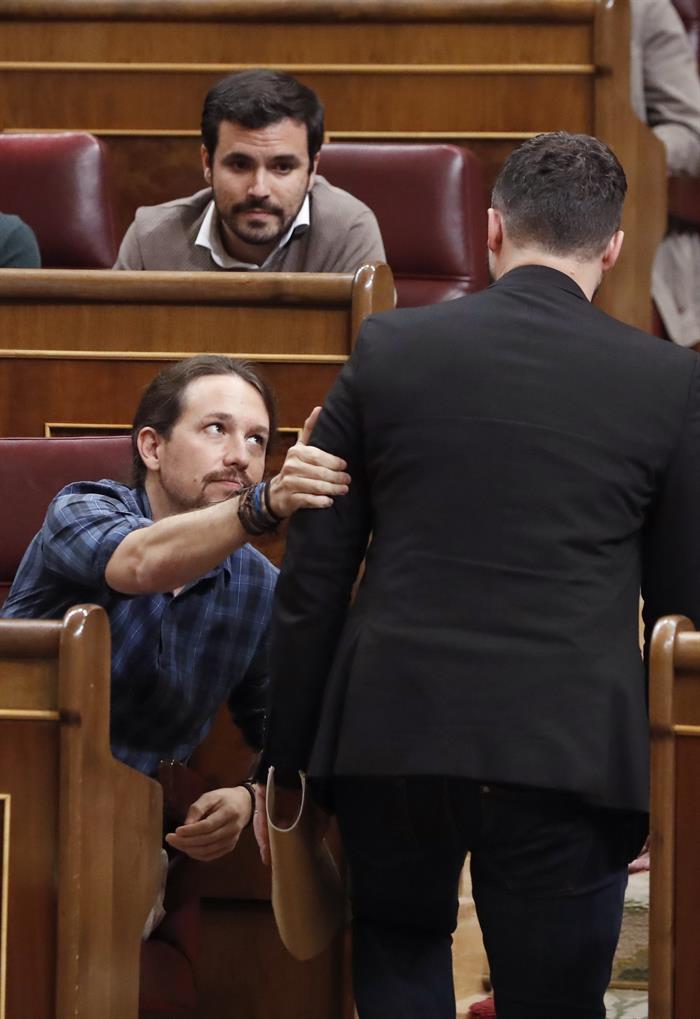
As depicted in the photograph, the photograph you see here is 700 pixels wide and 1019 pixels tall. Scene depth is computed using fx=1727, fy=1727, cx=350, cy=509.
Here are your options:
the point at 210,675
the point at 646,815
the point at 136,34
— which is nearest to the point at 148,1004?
the point at 210,675

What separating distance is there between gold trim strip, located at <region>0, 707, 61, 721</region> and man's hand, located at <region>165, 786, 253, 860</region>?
0.13 metres

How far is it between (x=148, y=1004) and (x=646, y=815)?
244mm

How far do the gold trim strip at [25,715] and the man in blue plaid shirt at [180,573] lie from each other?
0.08 m

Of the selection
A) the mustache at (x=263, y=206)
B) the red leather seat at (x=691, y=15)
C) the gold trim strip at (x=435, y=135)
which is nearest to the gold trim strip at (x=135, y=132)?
the gold trim strip at (x=435, y=135)

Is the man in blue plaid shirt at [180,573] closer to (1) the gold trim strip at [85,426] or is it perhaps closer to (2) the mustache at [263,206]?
(1) the gold trim strip at [85,426]

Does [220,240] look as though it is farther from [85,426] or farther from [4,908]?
[4,908]

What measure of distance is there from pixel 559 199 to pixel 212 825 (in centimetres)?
28

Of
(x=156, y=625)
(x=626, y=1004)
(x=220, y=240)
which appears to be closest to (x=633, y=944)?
(x=626, y=1004)

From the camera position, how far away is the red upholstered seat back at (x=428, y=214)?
118cm

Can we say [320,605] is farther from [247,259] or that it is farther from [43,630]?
[247,259]

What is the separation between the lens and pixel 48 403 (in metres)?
0.90

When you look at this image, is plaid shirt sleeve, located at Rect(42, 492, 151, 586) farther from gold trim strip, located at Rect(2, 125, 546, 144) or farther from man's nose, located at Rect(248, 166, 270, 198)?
gold trim strip, located at Rect(2, 125, 546, 144)

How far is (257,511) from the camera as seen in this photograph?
610 mm

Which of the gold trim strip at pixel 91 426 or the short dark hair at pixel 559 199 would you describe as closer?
the short dark hair at pixel 559 199
